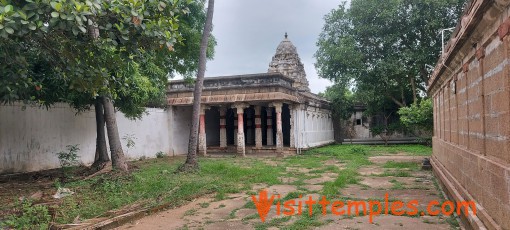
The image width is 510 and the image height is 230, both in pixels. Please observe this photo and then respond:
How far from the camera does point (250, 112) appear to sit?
2384 centimetres

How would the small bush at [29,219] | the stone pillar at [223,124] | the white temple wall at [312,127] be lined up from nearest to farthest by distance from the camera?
the small bush at [29,219] → the white temple wall at [312,127] → the stone pillar at [223,124]

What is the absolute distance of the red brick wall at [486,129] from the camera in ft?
12.0

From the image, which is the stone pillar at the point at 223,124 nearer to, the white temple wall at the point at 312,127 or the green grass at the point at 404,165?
the white temple wall at the point at 312,127

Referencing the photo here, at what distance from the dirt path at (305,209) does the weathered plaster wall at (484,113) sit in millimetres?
1010

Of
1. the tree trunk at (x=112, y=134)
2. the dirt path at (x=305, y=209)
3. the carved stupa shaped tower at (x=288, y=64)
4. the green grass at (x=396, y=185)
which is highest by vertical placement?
the carved stupa shaped tower at (x=288, y=64)

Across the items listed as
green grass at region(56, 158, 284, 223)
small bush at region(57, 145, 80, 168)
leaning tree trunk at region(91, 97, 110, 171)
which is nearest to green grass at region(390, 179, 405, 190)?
green grass at region(56, 158, 284, 223)

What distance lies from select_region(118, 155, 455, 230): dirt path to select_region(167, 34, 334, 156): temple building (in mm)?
7337

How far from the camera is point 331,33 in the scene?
82.6 ft

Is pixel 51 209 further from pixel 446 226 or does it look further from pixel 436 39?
pixel 436 39

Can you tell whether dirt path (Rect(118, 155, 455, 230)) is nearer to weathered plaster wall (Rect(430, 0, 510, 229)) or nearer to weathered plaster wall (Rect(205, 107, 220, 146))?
weathered plaster wall (Rect(430, 0, 510, 229))

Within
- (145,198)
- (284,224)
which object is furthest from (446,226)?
(145,198)

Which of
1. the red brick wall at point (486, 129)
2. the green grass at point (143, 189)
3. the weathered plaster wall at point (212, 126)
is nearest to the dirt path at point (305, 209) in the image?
the green grass at point (143, 189)

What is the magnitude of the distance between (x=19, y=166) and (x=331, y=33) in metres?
19.4

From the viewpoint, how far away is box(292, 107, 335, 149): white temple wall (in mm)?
19297
